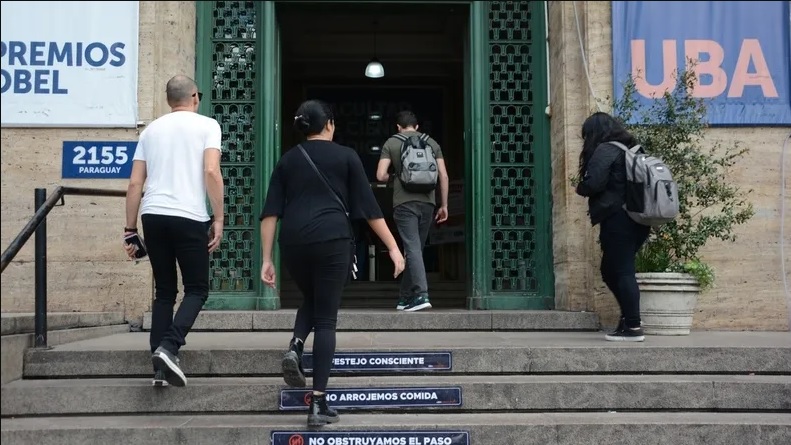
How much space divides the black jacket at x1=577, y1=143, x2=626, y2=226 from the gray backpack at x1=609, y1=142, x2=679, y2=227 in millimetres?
61

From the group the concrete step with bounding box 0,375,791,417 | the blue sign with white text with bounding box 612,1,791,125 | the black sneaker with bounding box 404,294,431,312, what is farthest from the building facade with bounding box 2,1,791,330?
the concrete step with bounding box 0,375,791,417

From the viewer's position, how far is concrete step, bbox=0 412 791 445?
15.2ft

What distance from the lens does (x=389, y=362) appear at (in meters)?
5.37

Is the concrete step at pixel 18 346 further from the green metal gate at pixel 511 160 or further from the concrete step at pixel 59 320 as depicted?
the green metal gate at pixel 511 160

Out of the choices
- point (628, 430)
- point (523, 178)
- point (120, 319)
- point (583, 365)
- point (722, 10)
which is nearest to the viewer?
point (628, 430)

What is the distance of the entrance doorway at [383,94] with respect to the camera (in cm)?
1158

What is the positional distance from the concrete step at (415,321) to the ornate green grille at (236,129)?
92 centimetres

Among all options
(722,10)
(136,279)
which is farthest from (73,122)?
(722,10)

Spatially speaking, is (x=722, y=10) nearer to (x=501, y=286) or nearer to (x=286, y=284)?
(x=501, y=286)

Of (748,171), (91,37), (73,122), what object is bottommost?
(748,171)

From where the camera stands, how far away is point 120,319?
7168 mm

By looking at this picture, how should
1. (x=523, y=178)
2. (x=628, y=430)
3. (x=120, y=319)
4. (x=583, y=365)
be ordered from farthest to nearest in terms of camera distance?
(x=523, y=178)
(x=120, y=319)
(x=583, y=365)
(x=628, y=430)

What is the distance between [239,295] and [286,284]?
3.27 meters

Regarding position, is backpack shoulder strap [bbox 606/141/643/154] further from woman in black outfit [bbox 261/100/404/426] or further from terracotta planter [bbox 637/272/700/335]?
woman in black outfit [bbox 261/100/404/426]
